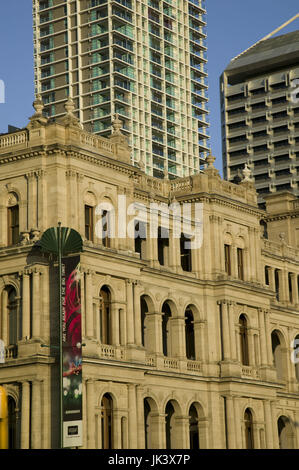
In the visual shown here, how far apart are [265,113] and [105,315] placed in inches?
4312

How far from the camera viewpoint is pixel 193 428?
64.8 meters

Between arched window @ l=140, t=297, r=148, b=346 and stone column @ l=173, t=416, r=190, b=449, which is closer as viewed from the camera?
stone column @ l=173, t=416, r=190, b=449

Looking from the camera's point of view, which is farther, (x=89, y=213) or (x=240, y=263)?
(x=240, y=263)

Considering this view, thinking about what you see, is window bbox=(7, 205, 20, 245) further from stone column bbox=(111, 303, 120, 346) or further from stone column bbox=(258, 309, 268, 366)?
stone column bbox=(258, 309, 268, 366)

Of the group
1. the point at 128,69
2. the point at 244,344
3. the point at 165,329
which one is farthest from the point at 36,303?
the point at 128,69

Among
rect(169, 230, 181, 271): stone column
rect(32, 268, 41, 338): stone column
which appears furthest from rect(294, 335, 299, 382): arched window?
rect(32, 268, 41, 338): stone column

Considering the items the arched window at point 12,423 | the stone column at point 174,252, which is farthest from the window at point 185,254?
the arched window at point 12,423

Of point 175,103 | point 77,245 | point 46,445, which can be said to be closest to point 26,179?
point 77,245

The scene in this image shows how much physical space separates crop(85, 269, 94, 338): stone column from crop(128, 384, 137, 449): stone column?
4.37 m

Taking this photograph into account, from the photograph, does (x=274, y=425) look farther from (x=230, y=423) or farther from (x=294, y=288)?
(x=294, y=288)

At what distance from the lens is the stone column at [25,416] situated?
51.7 metres

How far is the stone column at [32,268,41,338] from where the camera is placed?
52.8 metres

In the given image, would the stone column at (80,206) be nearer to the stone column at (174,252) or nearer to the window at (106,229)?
the window at (106,229)
